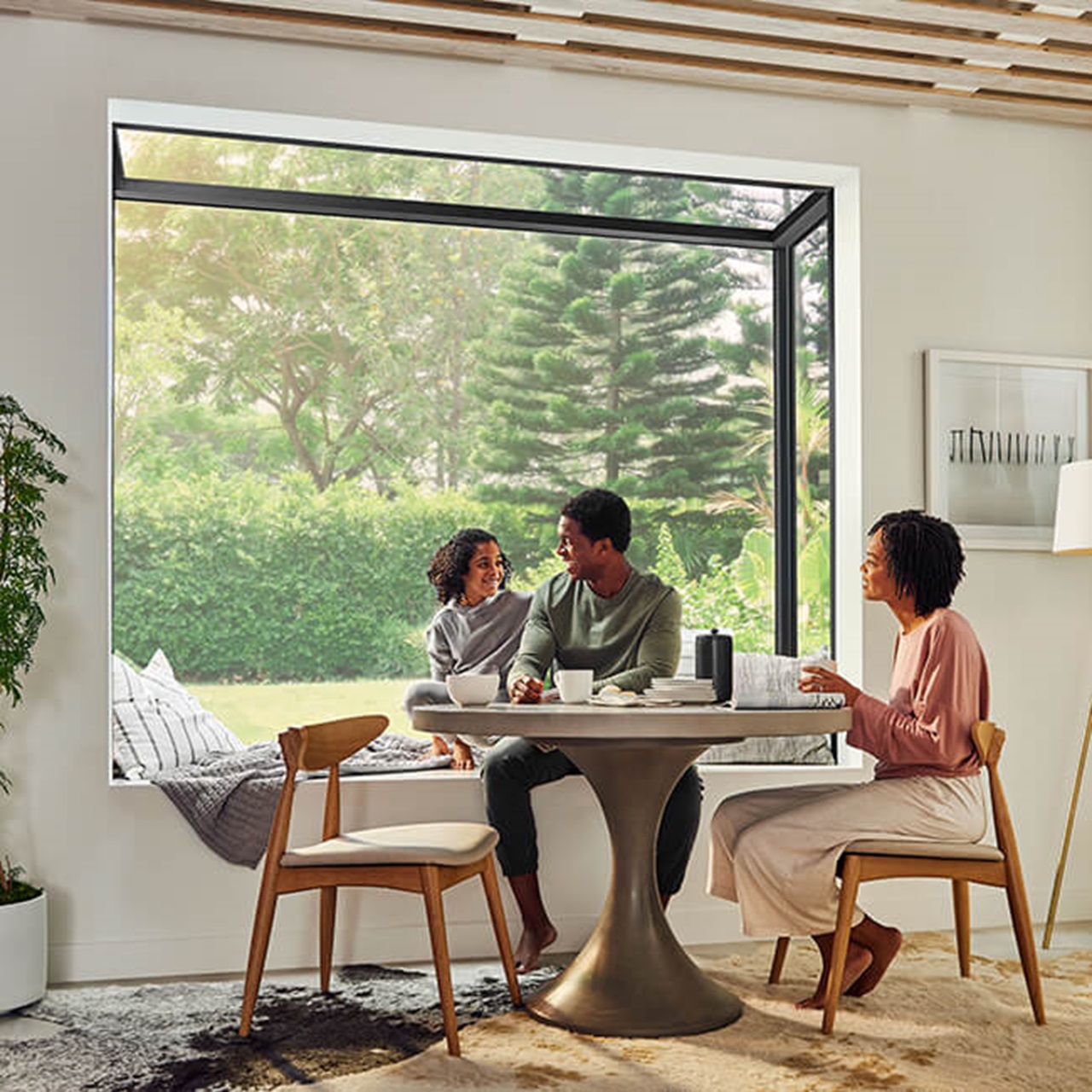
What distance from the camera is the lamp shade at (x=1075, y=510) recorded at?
411cm

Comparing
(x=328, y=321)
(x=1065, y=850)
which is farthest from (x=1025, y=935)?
(x=328, y=321)

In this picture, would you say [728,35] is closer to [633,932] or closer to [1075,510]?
[1075,510]

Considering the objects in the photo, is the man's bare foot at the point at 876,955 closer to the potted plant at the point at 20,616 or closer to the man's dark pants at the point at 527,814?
the man's dark pants at the point at 527,814

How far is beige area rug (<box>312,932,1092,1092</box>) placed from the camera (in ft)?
9.00

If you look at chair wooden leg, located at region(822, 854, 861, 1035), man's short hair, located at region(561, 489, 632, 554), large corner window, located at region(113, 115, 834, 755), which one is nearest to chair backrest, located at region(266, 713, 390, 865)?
man's short hair, located at region(561, 489, 632, 554)

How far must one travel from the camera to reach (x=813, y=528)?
238 inches

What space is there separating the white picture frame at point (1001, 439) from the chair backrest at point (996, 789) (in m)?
1.29

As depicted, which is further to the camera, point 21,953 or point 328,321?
point 328,321

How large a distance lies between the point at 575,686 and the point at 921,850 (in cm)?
91

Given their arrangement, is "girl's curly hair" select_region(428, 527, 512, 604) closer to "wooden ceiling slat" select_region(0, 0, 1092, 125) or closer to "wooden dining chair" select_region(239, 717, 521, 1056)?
"wooden dining chair" select_region(239, 717, 521, 1056)

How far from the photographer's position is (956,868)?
3131mm

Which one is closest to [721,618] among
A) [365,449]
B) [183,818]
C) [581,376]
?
[581,376]

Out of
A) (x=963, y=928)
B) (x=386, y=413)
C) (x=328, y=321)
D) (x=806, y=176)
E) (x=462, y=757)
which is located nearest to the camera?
(x=963, y=928)

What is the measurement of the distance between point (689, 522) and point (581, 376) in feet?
4.17
